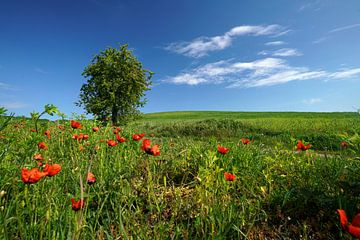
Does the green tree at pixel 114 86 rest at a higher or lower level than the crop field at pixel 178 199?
higher

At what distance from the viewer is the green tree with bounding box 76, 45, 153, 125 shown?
22.2m

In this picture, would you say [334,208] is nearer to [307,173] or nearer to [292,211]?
[292,211]

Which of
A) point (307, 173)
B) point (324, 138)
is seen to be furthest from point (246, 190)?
point (324, 138)

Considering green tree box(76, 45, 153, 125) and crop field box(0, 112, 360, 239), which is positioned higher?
green tree box(76, 45, 153, 125)

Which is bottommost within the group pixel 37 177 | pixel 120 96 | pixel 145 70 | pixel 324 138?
pixel 324 138

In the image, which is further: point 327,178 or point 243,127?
point 243,127

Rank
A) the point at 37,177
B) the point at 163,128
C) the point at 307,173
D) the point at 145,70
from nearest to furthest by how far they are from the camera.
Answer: the point at 37,177
the point at 307,173
the point at 163,128
the point at 145,70

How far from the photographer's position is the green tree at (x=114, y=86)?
22.2 metres

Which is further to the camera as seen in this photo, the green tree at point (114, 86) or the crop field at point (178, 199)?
the green tree at point (114, 86)

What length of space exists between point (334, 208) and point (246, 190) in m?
0.91

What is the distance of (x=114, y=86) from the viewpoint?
22297mm

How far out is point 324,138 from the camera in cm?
1225

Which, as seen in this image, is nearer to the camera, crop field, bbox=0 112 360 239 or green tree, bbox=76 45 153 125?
crop field, bbox=0 112 360 239

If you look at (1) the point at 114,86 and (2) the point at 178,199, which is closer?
(2) the point at 178,199
